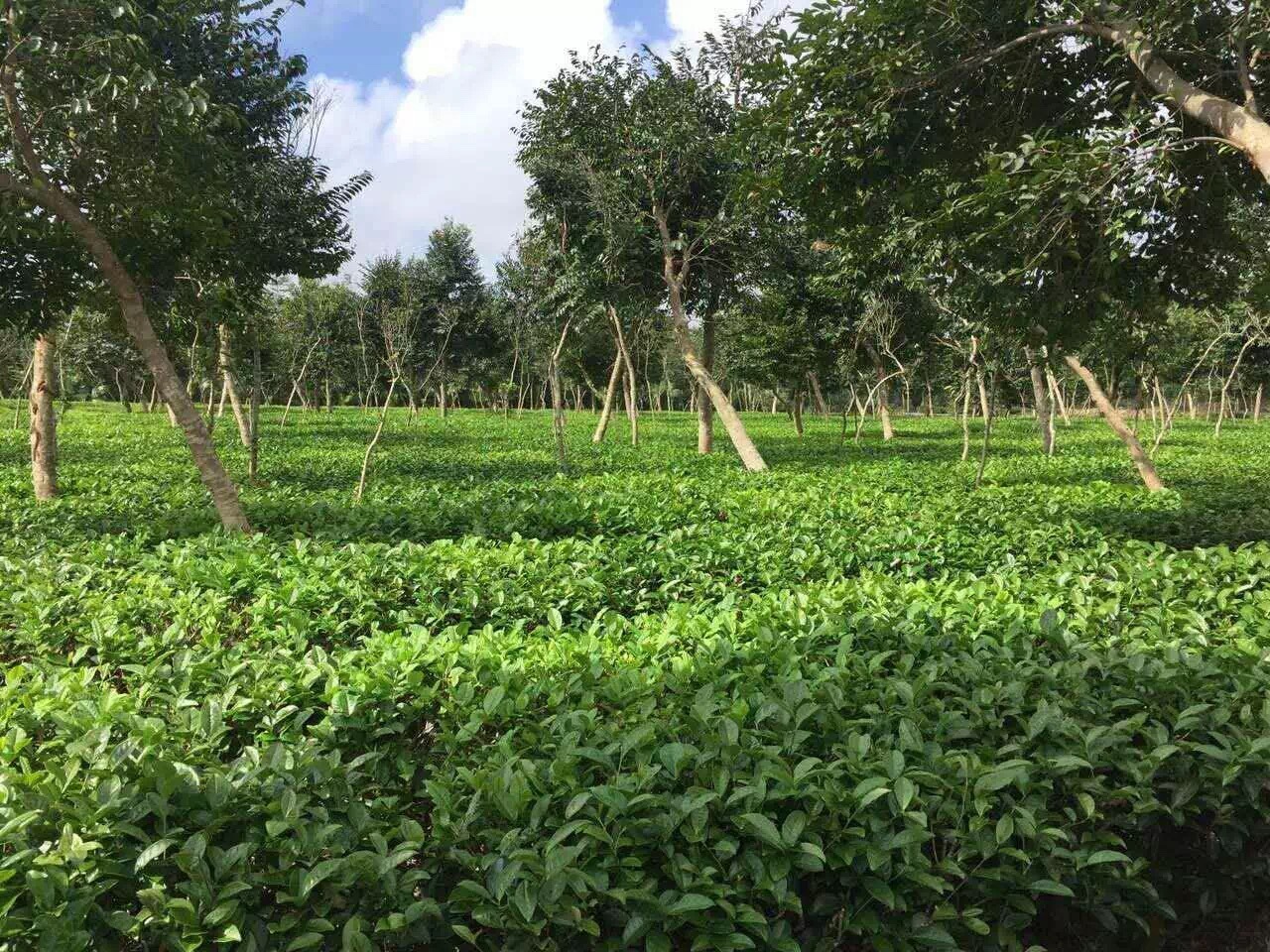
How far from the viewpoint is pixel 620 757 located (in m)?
2.38

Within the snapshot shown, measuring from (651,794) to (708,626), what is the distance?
1629mm

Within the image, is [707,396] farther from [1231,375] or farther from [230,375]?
[1231,375]

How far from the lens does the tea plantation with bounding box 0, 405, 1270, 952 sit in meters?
1.95

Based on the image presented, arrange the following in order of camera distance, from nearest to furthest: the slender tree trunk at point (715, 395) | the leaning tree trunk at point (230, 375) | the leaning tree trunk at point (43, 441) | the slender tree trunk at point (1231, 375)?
the leaning tree trunk at point (43, 441), the leaning tree trunk at point (230, 375), the slender tree trunk at point (715, 395), the slender tree trunk at point (1231, 375)

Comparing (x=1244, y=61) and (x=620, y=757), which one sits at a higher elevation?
(x=1244, y=61)

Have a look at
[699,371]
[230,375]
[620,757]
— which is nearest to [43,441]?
[620,757]

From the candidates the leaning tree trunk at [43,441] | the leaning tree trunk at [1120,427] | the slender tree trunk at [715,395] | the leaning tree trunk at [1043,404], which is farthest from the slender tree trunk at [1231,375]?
the leaning tree trunk at [43,441]

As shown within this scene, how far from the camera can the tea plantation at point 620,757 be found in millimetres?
1948

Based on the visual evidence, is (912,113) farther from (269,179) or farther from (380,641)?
(269,179)

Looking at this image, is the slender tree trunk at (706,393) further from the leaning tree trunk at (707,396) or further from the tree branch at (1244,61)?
the tree branch at (1244,61)

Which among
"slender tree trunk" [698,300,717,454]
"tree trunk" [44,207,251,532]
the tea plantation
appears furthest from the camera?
"slender tree trunk" [698,300,717,454]

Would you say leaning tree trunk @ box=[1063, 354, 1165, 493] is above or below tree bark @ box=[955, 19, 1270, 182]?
below

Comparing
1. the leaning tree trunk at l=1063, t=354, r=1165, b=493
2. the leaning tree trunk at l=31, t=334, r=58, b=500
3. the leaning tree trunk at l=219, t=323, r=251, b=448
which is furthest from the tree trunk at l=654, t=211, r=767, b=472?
the leaning tree trunk at l=31, t=334, r=58, b=500

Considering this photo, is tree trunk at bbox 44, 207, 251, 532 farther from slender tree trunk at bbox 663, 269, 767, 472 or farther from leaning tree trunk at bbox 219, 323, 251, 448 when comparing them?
slender tree trunk at bbox 663, 269, 767, 472
